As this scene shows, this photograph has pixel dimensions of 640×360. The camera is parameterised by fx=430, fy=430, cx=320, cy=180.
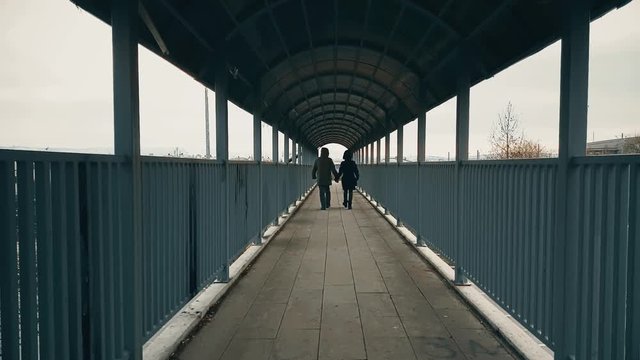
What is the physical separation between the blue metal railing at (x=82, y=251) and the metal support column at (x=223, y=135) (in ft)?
3.49

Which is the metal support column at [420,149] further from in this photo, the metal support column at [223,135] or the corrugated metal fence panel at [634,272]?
the corrugated metal fence panel at [634,272]

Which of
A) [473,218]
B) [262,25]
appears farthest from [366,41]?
[473,218]

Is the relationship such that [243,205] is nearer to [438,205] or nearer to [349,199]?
[438,205]

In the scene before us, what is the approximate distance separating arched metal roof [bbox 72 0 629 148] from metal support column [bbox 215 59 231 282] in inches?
9.3

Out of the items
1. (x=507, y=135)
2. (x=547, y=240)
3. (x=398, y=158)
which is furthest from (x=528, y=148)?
(x=547, y=240)

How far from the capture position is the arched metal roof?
3955 mm

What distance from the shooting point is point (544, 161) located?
3.12 meters

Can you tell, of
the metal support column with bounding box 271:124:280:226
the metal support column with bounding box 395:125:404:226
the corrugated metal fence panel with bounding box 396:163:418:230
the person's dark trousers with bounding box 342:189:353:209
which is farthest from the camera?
the person's dark trousers with bounding box 342:189:353:209

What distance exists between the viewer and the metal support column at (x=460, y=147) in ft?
17.4

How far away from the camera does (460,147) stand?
5398 millimetres

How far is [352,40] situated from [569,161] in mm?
5155

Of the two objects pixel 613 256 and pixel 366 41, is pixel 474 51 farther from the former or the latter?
pixel 613 256

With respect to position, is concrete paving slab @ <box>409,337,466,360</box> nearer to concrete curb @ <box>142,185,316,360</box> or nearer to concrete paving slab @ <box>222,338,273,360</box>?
concrete paving slab @ <box>222,338,273,360</box>

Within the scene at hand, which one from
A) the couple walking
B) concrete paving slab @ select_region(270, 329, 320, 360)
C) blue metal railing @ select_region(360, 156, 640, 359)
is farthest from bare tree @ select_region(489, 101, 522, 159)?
concrete paving slab @ select_region(270, 329, 320, 360)
